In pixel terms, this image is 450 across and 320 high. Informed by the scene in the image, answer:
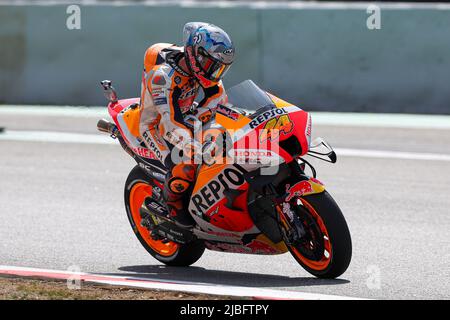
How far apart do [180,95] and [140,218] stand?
1.20 meters

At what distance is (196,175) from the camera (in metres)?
7.84

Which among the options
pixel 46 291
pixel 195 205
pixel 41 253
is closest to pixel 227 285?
pixel 195 205

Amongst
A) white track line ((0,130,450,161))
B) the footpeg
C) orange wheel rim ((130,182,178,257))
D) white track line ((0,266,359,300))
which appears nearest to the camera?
white track line ((0,266,359,300))

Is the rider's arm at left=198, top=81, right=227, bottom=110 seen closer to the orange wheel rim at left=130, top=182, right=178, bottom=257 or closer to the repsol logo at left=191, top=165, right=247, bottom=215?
the repsol logo at left=191, top=165, right=247, bottom=215

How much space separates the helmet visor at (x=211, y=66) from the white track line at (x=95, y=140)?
19.6 ft

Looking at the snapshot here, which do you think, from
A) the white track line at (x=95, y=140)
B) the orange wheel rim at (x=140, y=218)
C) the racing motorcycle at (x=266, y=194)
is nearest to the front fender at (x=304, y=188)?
the racing motorcycle at (x=266, y=194)

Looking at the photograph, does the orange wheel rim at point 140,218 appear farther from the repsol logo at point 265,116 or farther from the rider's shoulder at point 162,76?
the repsol logo at point 265,116

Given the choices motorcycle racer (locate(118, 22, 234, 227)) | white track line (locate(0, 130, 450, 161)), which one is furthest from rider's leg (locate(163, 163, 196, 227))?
white track line (locate(0, 130, 450, 161))

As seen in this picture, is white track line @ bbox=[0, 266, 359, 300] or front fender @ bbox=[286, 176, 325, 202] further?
front fender @ bbox=[286, 176, 325, 202]

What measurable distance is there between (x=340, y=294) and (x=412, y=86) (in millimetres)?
9676

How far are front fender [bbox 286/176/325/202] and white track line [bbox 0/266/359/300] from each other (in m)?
0.60

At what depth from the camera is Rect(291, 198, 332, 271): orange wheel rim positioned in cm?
734

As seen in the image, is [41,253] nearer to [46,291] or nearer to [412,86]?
[46,291]

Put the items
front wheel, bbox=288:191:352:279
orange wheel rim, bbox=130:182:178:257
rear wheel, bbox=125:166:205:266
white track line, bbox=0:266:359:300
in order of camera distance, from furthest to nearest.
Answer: orange wheel rim, bbox=130:182:178:257 < rear wheel, bbox=125:166:205:266 < front wheel, bbox=288:191:352:279 < white track line, bbox=0:266:359:300
